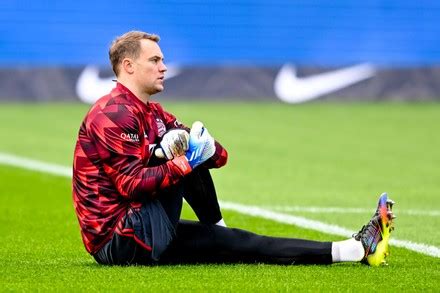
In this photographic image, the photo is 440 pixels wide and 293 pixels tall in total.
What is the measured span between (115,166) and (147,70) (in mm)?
608

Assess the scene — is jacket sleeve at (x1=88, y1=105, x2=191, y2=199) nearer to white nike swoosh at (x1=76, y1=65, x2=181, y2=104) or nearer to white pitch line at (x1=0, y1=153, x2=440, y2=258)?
white pitch line at (x1=0, y1=153, x2=440, y2=258)

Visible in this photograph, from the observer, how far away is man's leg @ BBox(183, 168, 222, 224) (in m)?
→ 7.59

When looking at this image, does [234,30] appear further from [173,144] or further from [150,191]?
[150,191]

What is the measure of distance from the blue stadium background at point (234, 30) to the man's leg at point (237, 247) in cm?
1408

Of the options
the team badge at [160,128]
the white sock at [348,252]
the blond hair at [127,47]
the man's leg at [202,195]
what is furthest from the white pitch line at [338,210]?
the blond hair at [127,47]

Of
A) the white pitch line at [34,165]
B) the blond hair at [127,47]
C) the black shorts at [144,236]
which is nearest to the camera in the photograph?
the black shorts at [144,236]

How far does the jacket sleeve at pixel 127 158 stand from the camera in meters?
7.20

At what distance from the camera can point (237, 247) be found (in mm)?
7570

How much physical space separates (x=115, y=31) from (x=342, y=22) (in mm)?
3885

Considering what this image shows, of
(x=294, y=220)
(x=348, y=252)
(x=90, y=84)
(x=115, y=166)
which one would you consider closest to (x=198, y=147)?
(x=115, y=166)

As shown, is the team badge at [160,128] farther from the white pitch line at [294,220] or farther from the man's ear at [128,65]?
the white pitch line at [294,220]

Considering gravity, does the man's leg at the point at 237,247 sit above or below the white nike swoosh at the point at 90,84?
above

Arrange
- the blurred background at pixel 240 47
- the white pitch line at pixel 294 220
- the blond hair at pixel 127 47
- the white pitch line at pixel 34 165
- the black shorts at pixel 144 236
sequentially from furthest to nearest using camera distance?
1. the blurred background at pixel 240 47
2. the white pitch line at pixel 34 165
3. the white pitch line at pixel 294 220
4. the blond hair at pixel 127 47
5. the black shorts at pixel 144 236

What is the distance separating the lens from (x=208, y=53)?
22.2 m
